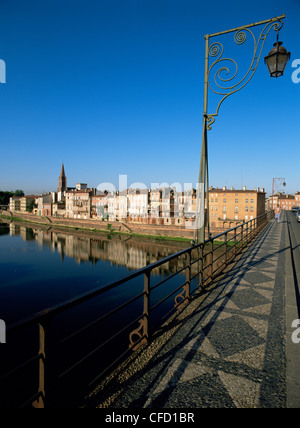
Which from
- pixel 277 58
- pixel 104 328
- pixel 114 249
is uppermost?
pixel 277 58

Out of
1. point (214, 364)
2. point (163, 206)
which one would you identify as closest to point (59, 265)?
point (214, 364)

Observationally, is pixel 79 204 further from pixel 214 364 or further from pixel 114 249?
pixel 214 364

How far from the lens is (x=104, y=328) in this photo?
16219 millimetres

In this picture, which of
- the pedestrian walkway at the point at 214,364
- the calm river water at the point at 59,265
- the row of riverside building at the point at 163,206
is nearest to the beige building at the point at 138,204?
the row of riverside building at the point at 163,206

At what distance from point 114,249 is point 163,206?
2395cm

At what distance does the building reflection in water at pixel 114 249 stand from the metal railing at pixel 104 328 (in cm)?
1186

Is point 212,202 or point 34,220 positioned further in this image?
point 34,220

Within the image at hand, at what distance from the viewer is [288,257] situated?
799 cm

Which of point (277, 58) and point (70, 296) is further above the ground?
point (277, 58)

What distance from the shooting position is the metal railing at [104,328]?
6.20ft
